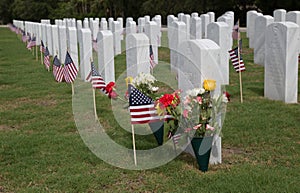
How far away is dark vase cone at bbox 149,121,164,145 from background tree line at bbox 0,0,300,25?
24.4 meters

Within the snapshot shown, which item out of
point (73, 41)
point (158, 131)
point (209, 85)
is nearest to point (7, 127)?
point (158, 131)

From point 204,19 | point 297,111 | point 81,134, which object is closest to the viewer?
point 81,134

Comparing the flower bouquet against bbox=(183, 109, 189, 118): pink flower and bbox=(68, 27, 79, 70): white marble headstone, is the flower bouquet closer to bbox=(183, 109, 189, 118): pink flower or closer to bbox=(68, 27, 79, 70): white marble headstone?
bbox=(183, 109, 189, 118): pink flower

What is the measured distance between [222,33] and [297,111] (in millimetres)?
2361

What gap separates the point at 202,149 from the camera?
5309 millimetres


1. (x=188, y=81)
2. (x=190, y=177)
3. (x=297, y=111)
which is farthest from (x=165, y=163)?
(x=297, y=111)

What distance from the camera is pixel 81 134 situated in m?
7.16

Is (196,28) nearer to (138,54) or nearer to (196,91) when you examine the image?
(138,54)

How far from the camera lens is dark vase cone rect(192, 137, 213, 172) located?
5.29 m

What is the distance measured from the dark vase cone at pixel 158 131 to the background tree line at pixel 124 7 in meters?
24.4

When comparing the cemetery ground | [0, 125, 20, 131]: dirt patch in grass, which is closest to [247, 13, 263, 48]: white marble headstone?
the cemetery ground

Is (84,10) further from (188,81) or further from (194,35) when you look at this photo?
(188,81)

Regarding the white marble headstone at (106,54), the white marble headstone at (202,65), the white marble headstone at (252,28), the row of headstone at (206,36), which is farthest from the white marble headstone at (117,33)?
the white marble headstone at (202,65)

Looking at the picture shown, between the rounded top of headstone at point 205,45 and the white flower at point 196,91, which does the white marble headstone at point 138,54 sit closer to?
the rounded top of headstone at point 205,45
